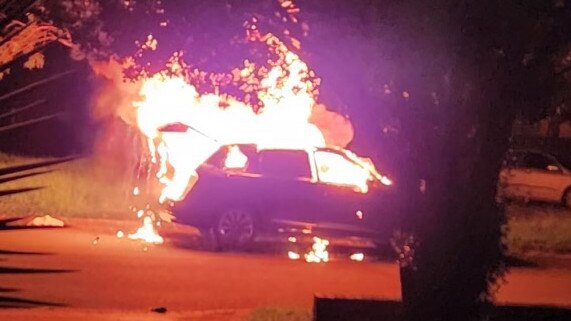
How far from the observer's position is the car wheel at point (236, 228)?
52.2 ft

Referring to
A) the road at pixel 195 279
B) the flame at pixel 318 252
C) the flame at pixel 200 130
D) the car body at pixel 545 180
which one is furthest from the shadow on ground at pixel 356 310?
the car body at pixel 545 180

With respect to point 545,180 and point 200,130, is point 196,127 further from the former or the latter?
point 545,180

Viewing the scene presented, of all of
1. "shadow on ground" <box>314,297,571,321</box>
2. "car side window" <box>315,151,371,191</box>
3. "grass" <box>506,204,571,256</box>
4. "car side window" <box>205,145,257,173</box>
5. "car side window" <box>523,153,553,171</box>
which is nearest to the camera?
"shadow on ground" <box>314,297,571,321</box>

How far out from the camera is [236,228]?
15945 mm

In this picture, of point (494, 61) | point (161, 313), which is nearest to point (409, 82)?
point (494, 61)

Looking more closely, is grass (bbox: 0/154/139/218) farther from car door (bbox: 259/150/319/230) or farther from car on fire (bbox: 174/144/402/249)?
car door (bbox: 259/150/319/230)

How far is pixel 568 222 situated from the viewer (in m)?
20.2

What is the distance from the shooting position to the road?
10.9m

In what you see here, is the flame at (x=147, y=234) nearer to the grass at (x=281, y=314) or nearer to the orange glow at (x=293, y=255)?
the orange glow at (x=293, y=255)

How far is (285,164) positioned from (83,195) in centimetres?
501

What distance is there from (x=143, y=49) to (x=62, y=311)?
10.8 feet

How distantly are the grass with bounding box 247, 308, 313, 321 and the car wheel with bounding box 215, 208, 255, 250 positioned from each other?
6.04 meters

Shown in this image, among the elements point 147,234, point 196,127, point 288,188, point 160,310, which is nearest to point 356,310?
point 160,310

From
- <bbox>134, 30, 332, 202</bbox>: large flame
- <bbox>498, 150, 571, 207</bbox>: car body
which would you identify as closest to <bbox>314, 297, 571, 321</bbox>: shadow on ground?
<bbox>134, 30, 332, 202</bbox>: large flame
